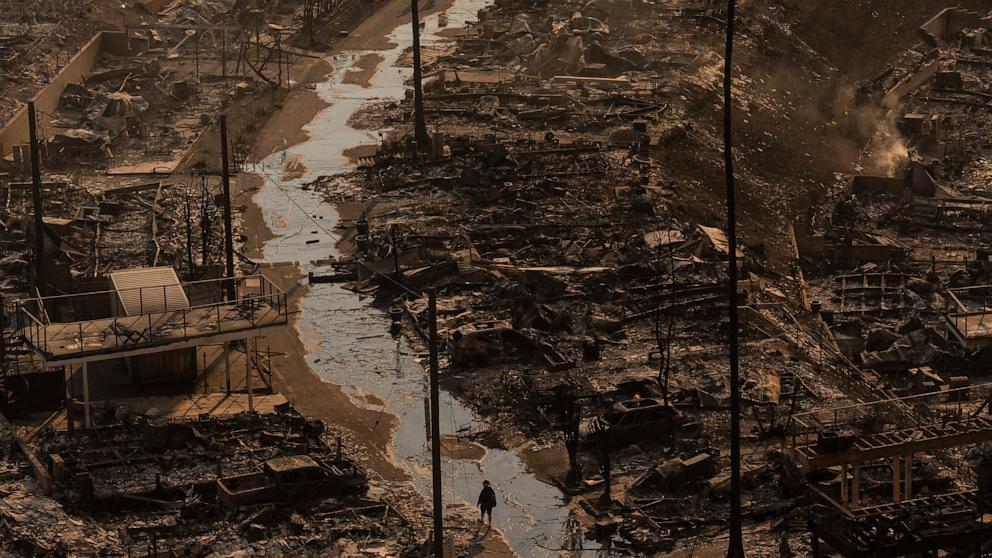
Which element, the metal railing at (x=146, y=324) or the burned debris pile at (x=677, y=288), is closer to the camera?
the burned debris pile at (x=677, y=288)

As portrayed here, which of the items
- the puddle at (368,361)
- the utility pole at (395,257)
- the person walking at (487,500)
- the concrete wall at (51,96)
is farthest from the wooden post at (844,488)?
the concrete wall at (51,96)

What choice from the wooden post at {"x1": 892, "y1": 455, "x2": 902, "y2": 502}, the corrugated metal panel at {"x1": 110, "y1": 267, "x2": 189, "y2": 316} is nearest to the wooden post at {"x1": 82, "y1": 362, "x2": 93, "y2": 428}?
the corrugated metal panel at {"x1": 110, "y1": 267, "x2": 189, "y2": 316}

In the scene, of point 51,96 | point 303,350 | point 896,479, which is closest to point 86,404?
point 303,350

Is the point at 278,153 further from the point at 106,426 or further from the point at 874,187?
the point at 106,426

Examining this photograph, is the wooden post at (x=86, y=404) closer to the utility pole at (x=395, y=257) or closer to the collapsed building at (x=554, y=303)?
the collapsed building at (x=554, y=303)

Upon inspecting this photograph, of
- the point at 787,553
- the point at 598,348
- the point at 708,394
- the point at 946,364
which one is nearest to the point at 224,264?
the point at 598,348
